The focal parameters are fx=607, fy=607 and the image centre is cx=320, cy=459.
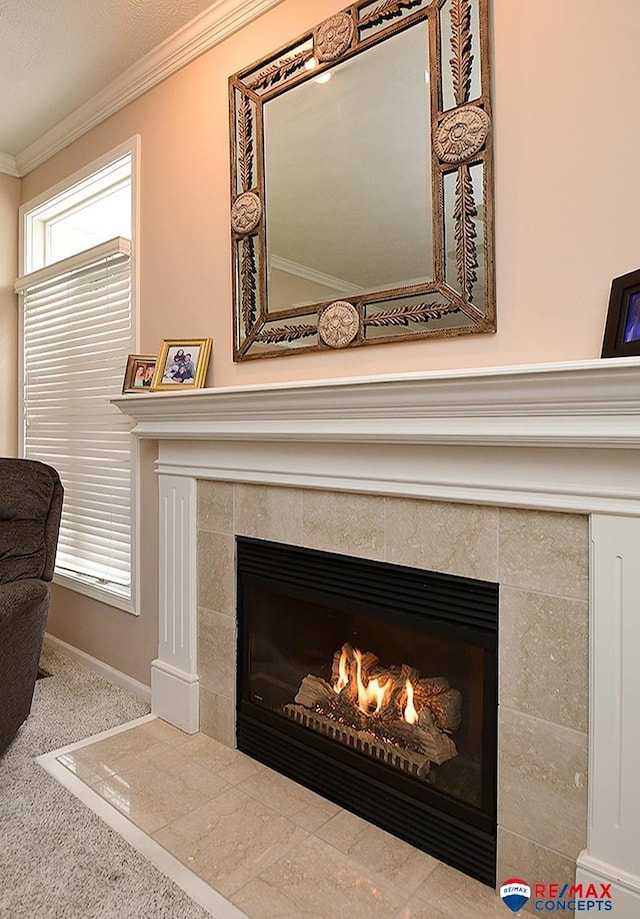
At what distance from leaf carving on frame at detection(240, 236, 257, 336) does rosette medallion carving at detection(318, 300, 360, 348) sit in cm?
34

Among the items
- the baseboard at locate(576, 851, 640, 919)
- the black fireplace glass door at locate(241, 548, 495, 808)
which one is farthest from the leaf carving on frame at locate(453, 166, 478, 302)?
the baseboard at locate(576, 851, 640, 919)

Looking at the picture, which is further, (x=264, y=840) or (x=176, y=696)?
(x=176, y=696)

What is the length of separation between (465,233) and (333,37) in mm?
828

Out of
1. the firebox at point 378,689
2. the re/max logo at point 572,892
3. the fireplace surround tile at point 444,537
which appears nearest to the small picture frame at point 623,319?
the fireplace surround tile at point 444,537

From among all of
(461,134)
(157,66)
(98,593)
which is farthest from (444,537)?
(157,66)

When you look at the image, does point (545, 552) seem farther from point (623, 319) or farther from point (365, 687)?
point (365, 687)

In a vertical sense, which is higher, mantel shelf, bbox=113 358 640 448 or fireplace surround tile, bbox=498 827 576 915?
mantel shelf, bbox=113 358 640 448

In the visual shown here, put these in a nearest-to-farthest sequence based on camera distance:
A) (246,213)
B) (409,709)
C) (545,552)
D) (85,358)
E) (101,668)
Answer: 1. (545,552)
2. (409,709)
3. (246,213)
4. (101,668)
5. (85,358)

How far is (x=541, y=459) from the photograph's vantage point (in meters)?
1.36

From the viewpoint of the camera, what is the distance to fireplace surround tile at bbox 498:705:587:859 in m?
1.35

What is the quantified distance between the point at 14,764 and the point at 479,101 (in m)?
2.49

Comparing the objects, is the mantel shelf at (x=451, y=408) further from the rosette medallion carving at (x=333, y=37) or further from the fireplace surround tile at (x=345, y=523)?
the rosette medallion carving at (x=333, y=37)

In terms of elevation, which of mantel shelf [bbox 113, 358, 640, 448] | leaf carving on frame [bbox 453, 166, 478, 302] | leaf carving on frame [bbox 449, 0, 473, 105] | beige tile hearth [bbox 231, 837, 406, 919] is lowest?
beige tile hearth [bbox 231, 837, 406, 919]

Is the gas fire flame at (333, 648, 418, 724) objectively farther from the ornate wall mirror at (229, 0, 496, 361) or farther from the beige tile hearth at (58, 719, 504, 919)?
the ornate wall mirror at (229, 0, 496, 361)
